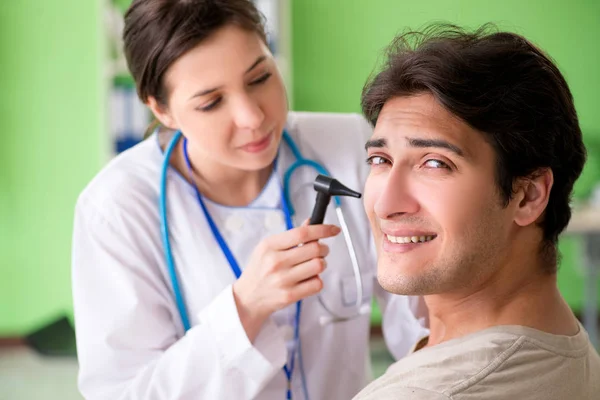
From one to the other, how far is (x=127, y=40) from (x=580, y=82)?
12.2 feet

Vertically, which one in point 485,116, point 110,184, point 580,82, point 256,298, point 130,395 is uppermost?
point 485,116

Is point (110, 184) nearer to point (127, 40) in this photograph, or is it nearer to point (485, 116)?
point (127, 40)

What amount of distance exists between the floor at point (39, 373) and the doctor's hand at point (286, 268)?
102 inches

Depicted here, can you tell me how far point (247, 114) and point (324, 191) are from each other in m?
0.24

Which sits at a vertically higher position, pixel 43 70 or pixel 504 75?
pixel 504 75

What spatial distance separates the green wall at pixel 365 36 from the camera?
180 inches

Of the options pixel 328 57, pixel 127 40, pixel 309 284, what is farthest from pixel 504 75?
pixel 328 57

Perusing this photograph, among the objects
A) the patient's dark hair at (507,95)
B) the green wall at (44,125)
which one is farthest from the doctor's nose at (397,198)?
the green wall at (44,125)

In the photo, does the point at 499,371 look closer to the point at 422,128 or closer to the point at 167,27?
the point at 422,128

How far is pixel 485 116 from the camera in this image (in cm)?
121

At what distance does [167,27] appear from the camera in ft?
5.08

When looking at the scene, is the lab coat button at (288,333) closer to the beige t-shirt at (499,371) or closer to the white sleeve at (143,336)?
the white sleeve at (143,336)

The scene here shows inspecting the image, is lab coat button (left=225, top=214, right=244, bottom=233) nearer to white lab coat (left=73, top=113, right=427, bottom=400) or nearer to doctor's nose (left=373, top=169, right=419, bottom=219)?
white lab coat (left=73, top=113, right=427, bottom=400)

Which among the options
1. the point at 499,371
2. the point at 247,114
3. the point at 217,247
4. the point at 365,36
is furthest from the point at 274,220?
the point at 365,36
